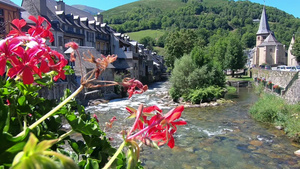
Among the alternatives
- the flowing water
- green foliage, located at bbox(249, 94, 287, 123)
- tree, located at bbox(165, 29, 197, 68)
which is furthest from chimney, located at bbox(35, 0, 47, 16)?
green foliage, located at bbox(249, 94, 287, 123)

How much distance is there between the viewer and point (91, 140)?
1426 millimetres

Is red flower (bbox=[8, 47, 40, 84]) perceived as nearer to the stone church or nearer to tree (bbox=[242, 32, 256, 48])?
the stone church

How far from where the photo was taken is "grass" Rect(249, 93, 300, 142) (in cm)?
1401

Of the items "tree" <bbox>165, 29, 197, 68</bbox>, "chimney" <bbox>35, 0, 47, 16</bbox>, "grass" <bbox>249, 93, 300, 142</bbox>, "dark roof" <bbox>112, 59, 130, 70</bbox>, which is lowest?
"grass" <bbox>249, 93, 300, 142</bbox>

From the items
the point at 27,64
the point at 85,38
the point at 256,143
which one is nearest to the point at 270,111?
the point at 256,143

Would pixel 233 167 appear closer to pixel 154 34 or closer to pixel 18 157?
pixel 18 157

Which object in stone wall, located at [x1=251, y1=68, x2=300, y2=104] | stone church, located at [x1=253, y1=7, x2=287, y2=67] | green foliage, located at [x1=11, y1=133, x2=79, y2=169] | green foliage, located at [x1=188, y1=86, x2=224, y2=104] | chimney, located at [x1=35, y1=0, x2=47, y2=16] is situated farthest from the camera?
stone church, located at [x1=253, y1=7, x2=287, y2=67]

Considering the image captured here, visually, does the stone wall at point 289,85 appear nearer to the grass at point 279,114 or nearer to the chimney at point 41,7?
the grass at point 279,114

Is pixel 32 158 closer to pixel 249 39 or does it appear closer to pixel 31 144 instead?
pixel 31 144

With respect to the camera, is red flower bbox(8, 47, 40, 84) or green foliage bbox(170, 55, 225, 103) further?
green foliage bbox(170, 55, 225, 103)

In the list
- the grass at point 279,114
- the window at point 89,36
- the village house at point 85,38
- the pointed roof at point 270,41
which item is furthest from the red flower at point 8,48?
the pointed roof at point 270,41

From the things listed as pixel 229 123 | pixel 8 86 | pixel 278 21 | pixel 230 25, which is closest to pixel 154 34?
pixel 230 25

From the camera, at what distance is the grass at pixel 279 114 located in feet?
46.0

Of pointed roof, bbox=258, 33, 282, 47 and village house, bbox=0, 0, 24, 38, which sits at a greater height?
pointed roof, bbox=258, 33, 282, 47
